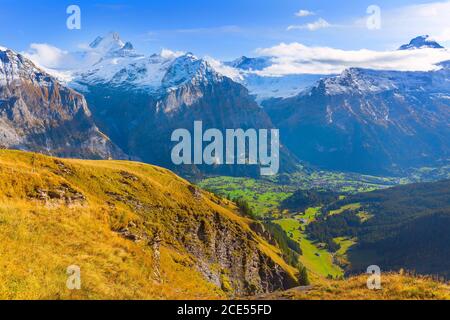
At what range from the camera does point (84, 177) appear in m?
85.6

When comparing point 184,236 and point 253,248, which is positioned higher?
point 184,236

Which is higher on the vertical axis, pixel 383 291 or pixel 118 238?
pixel 383 291

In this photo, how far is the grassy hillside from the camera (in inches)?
1303

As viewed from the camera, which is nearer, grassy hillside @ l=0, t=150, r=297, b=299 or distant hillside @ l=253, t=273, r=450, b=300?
distant hillside @ l=253, t=273, r=450, b=300

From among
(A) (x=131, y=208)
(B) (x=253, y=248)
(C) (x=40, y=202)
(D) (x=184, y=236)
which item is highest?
(C) (x=40, y=202)

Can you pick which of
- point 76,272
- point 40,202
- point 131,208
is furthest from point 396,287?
point 131,208

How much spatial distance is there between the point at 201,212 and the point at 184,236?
15.7 metres

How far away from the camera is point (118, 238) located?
50.9 m

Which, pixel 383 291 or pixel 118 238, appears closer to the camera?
pixel 383 291

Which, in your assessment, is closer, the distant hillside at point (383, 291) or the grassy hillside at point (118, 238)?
the distant hillside at point (383, 291)

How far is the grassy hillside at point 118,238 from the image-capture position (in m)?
33.1
